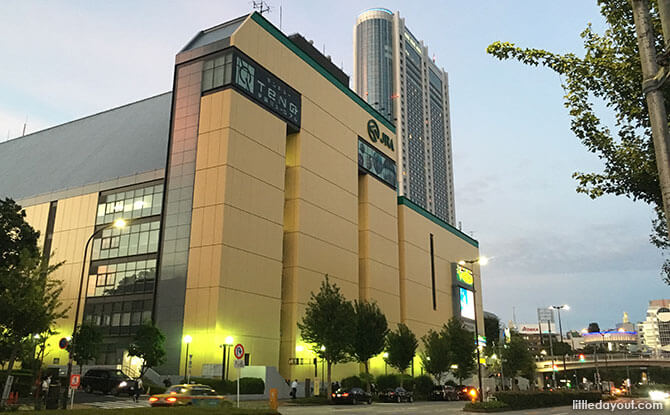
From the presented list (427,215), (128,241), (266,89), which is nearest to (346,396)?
(128,241)

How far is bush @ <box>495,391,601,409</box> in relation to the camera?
39.4 meters

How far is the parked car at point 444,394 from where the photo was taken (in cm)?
6259

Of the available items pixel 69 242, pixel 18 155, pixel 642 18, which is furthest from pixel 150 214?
pixel 642 18

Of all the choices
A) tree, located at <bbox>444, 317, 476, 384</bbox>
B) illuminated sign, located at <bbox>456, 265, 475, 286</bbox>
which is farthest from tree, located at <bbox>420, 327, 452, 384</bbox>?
illuminated sign, located at <bbox>456, 265, 475, 286</bbox>

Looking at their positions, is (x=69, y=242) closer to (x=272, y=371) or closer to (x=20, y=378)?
(x=20, y=378)

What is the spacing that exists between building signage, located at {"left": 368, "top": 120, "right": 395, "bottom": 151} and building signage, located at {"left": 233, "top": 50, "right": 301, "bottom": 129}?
1735 cm

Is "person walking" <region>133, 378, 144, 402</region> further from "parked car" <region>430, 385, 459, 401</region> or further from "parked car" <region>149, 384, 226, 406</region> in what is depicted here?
"parked car" <region>430, 385, 459, 401</region>

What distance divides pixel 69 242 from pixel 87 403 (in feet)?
101

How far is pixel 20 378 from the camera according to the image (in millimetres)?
43594

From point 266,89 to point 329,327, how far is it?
25353 mm

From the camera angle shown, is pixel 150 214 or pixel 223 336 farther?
pixel 150 214

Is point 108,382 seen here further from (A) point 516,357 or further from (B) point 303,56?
(A) point 516,357

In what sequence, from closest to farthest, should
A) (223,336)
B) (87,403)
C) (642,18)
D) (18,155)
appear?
→ (642,18) < (87,403) < (223,336) < (18,155)

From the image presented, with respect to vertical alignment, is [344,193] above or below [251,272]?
above
